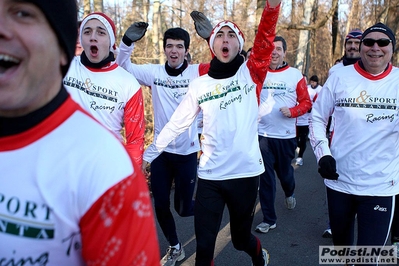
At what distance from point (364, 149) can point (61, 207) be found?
2733 millimetres

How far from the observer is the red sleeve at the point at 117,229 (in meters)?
1.07

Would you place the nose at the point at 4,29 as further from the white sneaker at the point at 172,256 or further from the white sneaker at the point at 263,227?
the white sneaker at the point at 263,227

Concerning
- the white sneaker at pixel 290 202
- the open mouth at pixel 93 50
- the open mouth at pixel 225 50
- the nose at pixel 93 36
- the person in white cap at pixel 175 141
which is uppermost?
the nose at pixel 93 36

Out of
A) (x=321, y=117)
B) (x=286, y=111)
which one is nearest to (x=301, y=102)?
(x=286, y=111)

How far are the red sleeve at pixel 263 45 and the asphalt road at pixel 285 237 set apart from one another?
6.66 feet

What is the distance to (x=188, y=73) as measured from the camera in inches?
180

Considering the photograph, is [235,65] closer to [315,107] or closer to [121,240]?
[315,107]

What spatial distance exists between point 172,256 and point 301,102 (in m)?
2.82

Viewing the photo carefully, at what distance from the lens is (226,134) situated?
3.40 meters

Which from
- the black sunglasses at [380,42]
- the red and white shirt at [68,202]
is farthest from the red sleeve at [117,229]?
the black sunglasses at [380,42]

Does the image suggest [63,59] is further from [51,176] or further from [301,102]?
[301,102]

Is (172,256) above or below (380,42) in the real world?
below

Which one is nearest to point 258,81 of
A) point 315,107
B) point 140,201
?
point 315,107

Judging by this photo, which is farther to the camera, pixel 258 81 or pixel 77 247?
pixel 258 81
